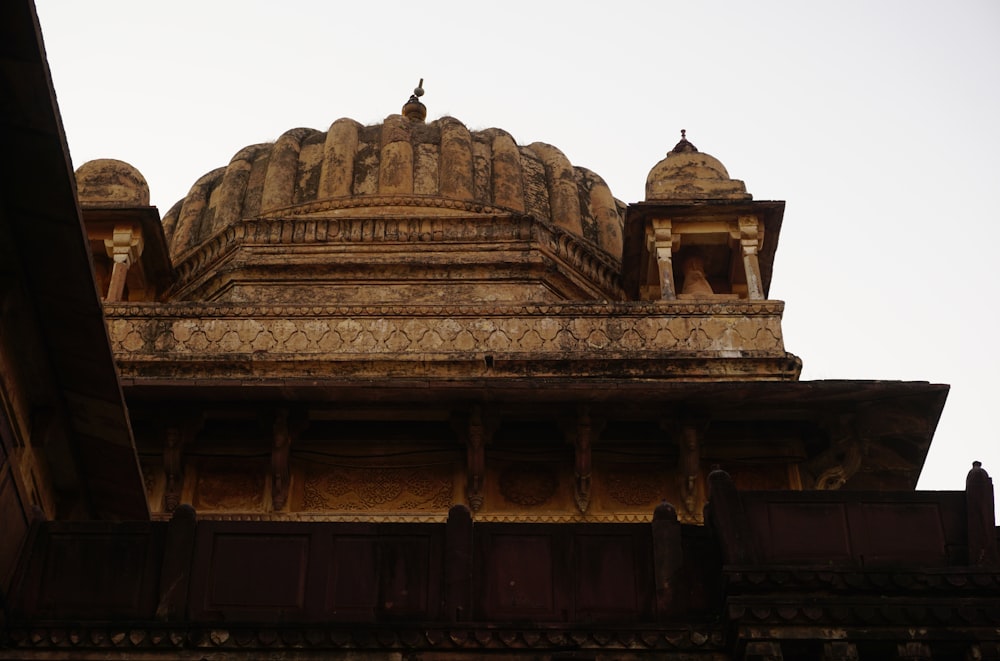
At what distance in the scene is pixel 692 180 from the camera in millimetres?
16969

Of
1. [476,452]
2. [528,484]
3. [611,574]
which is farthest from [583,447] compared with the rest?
[611,574]

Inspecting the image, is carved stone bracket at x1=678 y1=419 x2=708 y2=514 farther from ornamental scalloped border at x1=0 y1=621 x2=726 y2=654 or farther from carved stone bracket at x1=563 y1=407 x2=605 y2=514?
ornamental scalloped border at x1=0 y1=621 x2=726 y2=654

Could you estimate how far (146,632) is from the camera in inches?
351

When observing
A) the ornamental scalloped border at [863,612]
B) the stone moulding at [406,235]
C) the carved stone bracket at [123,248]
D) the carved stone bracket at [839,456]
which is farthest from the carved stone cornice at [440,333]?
the ornamental scalloped border at [863,612]

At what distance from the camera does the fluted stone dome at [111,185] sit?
1692cm

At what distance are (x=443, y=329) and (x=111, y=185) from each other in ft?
14.8

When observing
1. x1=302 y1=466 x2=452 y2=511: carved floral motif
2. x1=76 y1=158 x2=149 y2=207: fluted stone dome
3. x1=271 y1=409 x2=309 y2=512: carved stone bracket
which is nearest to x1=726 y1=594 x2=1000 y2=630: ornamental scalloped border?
x1=302 y1=466 x2=452 y2=511: carved floral motif

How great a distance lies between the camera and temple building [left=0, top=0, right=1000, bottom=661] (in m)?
8.95

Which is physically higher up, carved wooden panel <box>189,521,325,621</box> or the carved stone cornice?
the carved stone cornice

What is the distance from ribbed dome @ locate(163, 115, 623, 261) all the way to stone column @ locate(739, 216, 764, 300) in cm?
262

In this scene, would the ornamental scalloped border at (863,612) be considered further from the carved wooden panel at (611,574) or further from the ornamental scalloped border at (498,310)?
the ornamental scalloped border at (498,310)

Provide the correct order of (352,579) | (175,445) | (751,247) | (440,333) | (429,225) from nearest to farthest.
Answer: (352,579) < (175,445) < (440,333) < (751,247) < (429,225)

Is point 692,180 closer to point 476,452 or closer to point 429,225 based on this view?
point 429,225

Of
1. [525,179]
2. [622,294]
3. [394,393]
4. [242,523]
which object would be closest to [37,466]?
[242,523]
